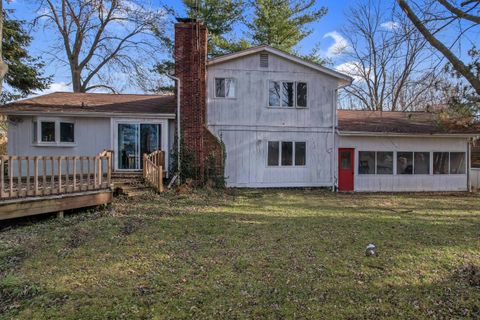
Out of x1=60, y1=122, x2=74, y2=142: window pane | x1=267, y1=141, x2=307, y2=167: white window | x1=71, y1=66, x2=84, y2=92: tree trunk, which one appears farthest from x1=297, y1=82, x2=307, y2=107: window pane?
x1=71, y1=66, x2=84, y2=92: tree trunk

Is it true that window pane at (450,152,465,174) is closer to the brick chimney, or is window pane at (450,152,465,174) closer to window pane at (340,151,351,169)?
window pane at (340,151,351,169)

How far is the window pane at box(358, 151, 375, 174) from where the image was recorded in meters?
15.8

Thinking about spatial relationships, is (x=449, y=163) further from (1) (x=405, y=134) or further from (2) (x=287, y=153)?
(2) (x=287, y=153)

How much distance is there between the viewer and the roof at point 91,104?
13.4 m

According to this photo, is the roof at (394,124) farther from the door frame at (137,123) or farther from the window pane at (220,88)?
the door frame at (137,123)

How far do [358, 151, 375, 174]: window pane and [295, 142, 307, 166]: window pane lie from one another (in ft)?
9.15

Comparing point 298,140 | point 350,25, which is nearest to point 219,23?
point 350,25

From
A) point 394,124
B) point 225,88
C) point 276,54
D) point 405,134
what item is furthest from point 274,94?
point 394,124

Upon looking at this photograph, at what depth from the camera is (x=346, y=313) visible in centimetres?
375

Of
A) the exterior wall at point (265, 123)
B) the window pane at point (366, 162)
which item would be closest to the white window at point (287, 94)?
the exterior wall at point (265, 123)

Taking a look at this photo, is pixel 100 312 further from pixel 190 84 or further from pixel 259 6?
pixel 259 6

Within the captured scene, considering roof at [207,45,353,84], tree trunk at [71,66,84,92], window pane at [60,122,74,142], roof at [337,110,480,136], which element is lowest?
window pane at [60,122,74,142]

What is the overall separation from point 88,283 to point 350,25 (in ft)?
65.5

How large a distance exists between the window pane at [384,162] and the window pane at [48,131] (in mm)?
14540
